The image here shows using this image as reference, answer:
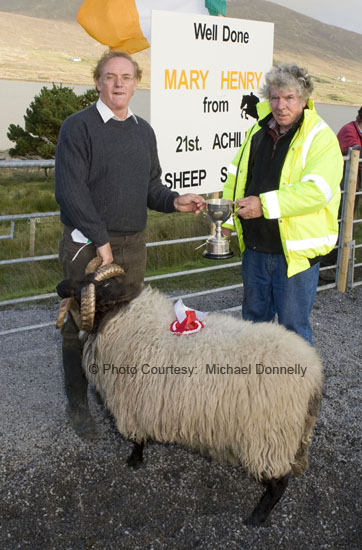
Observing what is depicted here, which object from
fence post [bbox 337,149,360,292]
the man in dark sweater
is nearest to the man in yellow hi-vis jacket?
the man in dark sweater

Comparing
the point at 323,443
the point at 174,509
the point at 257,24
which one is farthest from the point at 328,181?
the point at 257,24

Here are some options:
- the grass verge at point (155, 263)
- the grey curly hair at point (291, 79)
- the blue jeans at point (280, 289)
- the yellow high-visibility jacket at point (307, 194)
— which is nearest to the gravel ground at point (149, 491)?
the blue jeans at point (280, 289)

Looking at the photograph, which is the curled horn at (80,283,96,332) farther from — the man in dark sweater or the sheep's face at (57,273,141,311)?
the man in dark sweater

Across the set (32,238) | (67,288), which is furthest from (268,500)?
(32,238)

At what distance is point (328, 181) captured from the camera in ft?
9.61

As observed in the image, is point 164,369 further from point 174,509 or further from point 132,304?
point 174,509

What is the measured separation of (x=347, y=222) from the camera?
21.1 ft

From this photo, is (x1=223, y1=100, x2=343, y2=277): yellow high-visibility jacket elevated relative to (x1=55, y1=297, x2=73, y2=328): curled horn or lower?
elevated

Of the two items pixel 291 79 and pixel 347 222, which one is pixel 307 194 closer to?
pixel 291 79

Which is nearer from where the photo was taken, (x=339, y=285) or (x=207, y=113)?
(x=207, y=113)

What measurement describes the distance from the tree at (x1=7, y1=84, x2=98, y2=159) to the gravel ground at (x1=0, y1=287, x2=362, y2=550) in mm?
22634

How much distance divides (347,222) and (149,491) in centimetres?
454

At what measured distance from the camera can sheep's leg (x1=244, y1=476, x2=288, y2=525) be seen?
2.68 metres

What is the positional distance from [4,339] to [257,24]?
399 centimetres
